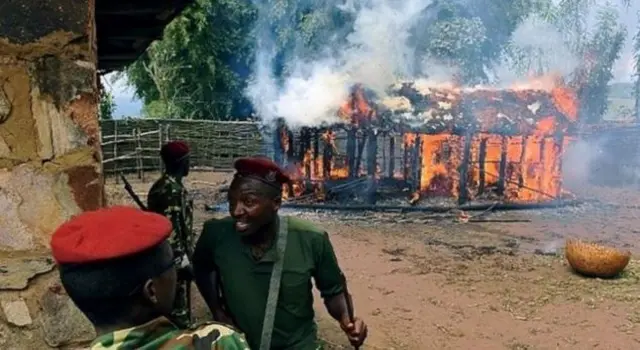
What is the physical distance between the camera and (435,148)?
13.8m

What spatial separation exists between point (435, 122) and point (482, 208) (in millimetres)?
2123

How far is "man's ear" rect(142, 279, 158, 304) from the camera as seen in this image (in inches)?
54.8

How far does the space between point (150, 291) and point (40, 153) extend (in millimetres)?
1059

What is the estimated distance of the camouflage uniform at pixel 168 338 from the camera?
1.39 m

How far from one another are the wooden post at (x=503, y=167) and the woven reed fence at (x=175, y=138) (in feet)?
25.4

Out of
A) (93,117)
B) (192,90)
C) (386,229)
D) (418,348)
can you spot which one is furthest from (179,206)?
(192,90)

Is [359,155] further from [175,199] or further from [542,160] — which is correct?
[175,199]

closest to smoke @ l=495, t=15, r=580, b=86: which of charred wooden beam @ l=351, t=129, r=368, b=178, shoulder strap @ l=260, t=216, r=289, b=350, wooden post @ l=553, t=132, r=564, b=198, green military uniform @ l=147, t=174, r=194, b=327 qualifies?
wooden post @ l=553, t=132, r=564, b=198

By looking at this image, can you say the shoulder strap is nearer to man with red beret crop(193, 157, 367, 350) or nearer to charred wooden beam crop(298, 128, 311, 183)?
man with red beret crop(193, 157, 367, 350)

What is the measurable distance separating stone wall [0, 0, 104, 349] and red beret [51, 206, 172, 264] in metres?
0.88

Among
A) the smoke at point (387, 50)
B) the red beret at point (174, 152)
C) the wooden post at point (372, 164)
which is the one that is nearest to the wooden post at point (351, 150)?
the wooden post at point (372, 164)

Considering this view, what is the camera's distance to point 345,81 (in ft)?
48.2

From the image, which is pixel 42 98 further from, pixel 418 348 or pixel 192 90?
pixel 192 90

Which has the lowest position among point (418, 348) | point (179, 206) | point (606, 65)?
point (418, 348)
